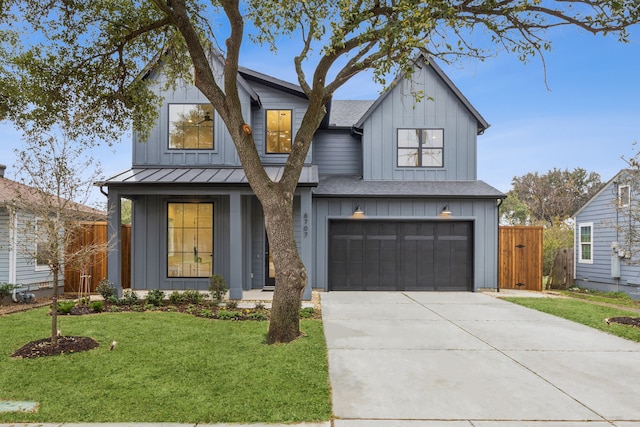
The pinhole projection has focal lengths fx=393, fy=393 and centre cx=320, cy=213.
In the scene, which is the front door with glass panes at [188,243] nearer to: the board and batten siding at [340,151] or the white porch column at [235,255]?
the white porch column at [235,255]

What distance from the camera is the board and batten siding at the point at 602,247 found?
13500mm

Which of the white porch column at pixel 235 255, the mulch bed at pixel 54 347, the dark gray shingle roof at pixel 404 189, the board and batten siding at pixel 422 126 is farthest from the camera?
the board and batten siding at pixel 422 126

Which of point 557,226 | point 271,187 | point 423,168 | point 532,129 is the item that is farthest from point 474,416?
point 532,129

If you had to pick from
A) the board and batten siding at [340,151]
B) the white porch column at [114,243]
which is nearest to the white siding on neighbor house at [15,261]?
the white porch column at [114,243]

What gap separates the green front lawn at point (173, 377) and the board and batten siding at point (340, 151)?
24.3 ft

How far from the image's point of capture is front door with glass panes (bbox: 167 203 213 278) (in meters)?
11.2

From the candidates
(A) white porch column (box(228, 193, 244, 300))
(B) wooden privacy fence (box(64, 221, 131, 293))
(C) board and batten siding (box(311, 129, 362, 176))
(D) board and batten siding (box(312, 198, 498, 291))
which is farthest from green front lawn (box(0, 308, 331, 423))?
(C) board and batten siding (box(311, 129, 362, 176))

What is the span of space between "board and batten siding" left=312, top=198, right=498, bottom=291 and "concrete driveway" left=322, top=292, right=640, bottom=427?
3498 mm

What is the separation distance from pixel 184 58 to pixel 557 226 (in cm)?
2100

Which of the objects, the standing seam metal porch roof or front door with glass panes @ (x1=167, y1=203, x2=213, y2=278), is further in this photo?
front door with glass panes @ (x1=167, y1=203, x2=213, y2=278)

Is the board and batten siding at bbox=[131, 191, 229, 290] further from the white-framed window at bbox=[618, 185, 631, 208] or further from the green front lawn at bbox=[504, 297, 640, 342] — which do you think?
the white-framed window at bbox=[618, 185, 631, 208]

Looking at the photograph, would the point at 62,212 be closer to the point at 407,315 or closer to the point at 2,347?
the point at 2,347

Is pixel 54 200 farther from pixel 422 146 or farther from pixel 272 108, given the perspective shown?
pixel 422 146

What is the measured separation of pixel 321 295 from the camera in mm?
10945
